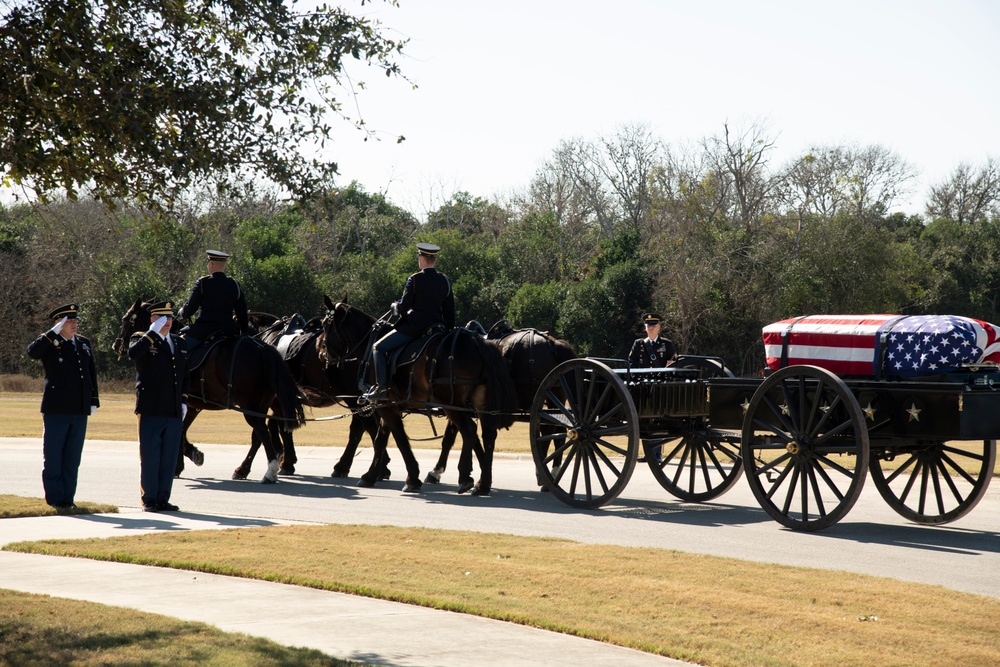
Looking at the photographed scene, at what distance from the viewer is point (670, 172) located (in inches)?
1821

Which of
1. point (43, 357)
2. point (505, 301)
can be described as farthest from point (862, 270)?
point (43, 357)

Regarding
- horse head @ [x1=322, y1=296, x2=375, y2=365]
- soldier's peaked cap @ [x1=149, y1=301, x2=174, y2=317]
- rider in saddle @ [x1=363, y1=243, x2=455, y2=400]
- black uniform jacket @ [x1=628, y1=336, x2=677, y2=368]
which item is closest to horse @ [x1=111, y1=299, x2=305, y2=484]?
horse head @ [x1=322, y1=296, x2=375, y2=365]

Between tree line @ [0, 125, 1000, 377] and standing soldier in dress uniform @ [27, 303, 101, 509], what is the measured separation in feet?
71.6

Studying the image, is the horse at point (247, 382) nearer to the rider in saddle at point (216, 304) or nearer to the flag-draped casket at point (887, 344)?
the rider in saddle at point (216, 304)

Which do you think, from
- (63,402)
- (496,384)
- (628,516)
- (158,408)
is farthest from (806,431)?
(63,402)

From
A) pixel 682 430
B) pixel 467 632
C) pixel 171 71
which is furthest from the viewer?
pixel 682 430

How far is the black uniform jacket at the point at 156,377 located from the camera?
11.4 m

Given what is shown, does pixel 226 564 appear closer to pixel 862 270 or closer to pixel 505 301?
pixel 862 270

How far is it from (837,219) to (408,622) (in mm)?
34707

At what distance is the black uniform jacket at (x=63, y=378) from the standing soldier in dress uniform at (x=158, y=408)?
0.49m

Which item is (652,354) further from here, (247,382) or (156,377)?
(156,377)

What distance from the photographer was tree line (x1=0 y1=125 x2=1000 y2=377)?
3859 centimetres

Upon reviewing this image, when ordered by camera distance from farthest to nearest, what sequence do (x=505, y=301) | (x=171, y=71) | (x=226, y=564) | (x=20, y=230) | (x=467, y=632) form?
(x=20, y=230) < (x=505, y=301) < (x=226, y=564) < (x=171, y=71) < (x=467, y=632)

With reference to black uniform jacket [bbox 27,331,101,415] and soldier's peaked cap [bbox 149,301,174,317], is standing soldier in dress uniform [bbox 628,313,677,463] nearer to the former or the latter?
soldier's peaked cap [bbox 149,301,174,317]
